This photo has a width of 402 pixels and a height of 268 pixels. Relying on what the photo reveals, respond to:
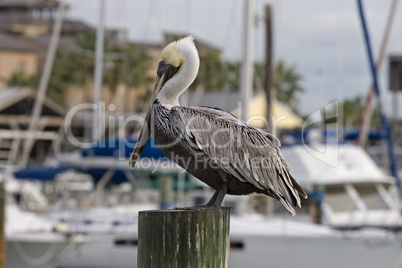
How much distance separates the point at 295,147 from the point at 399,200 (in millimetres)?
2418

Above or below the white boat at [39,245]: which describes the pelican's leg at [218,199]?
above

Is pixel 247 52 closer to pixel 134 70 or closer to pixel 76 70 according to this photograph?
pixel 76 70

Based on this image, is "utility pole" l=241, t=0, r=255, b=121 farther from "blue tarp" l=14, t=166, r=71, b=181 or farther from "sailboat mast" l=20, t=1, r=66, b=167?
"sailboat mast" l=20, t=1, r=66, b=167

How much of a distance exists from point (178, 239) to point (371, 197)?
43.3ft

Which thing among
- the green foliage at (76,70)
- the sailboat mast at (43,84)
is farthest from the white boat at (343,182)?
the green foliage at (76,70)

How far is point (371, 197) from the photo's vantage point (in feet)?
57.2

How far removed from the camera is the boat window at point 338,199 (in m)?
17.1

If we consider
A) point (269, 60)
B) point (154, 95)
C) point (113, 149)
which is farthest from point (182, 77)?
point (269, 60)

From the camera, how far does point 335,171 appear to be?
57.5ft

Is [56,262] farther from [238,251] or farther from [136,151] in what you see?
[136,151]

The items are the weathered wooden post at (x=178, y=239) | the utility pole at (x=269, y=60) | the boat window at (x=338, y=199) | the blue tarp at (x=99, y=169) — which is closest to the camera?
the weathered wooden post at (x=178, y=239)

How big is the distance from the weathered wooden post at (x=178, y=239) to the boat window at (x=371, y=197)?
41.8 feet

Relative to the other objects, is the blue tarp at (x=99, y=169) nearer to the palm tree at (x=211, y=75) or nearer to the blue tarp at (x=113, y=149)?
the blue tarp at (x=113, y=149)

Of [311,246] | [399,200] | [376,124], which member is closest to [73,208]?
[311,246]
